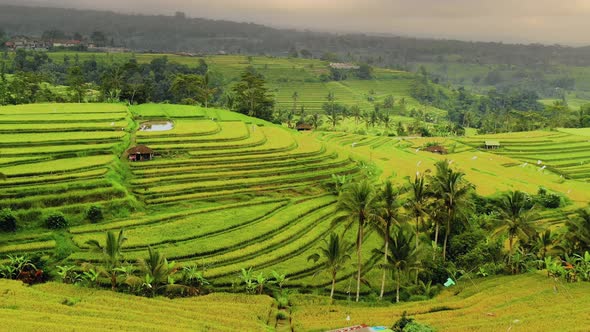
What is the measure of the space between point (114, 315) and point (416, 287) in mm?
15332

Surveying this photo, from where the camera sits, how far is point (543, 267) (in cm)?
2753

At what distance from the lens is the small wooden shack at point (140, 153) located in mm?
37750

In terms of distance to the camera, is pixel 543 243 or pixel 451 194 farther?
pixel 543 243

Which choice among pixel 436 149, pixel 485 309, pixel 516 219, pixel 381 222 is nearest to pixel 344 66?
pixel 436 149

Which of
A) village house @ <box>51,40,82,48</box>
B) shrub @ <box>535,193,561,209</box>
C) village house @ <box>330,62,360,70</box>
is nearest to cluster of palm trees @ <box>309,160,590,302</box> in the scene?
shrub @ <box>535,193,561,209</box>

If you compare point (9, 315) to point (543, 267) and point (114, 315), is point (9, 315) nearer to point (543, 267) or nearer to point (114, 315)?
point (114, 315)

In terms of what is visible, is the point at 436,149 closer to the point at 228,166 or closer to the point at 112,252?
the point at 228,166

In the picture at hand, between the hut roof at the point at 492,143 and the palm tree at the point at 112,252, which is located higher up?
the palm tree at the point at 112,252

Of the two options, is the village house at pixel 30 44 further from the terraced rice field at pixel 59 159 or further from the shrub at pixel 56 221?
the shrub at pixel 56 221

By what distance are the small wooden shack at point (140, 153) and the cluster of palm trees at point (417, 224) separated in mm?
18357

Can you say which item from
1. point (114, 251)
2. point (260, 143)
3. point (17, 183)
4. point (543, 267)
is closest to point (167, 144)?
point (260, 143)

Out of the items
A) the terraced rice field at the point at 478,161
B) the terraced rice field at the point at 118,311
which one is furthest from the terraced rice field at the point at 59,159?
the terraced rice field at the point at 478,161

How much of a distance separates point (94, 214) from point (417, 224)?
65.6 feet

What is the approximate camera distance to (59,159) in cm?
3572
